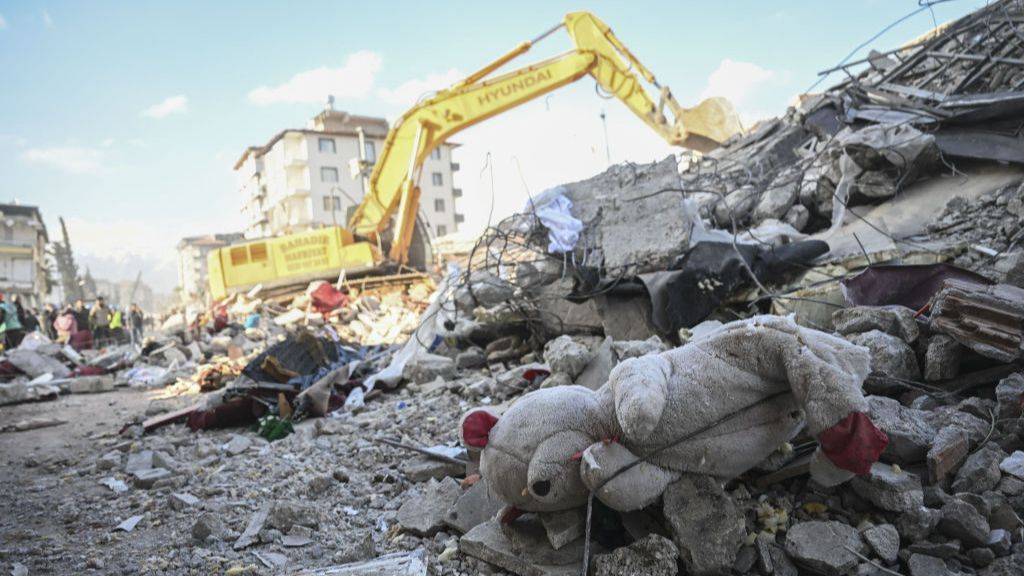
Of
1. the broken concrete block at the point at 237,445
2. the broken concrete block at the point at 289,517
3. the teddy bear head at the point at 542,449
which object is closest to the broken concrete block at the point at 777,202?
the teddy bear head at the point at 542,449

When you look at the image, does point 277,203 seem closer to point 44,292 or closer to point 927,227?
point 44,292

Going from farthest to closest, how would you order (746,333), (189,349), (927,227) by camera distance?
(189,349) → (927,227) → (746,333)

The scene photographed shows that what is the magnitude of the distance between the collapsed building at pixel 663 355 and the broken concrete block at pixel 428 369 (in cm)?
4

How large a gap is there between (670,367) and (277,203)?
45162mm

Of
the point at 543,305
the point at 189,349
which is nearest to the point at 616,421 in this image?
the point at 543,305

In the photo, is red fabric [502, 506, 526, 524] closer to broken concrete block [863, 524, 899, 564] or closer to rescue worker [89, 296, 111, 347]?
broken concrete block [863, 524, 899, 564]

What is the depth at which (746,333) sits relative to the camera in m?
1.66

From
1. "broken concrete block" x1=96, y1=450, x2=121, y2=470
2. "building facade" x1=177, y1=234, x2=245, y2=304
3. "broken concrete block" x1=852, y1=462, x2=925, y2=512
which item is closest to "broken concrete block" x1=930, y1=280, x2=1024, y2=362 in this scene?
"broken concrete block" x1=852, y1=462, x2=925, y2=512

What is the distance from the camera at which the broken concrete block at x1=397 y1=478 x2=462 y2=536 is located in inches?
85.1

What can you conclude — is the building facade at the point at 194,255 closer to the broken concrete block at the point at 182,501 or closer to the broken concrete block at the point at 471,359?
the broken concrete block at the point at 471,359

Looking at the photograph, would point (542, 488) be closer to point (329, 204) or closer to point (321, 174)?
point (321, 174)

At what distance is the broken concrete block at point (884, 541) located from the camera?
1.54 metres

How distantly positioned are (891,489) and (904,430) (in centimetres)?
30

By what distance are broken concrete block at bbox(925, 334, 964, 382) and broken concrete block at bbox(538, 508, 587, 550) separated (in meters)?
1.51
